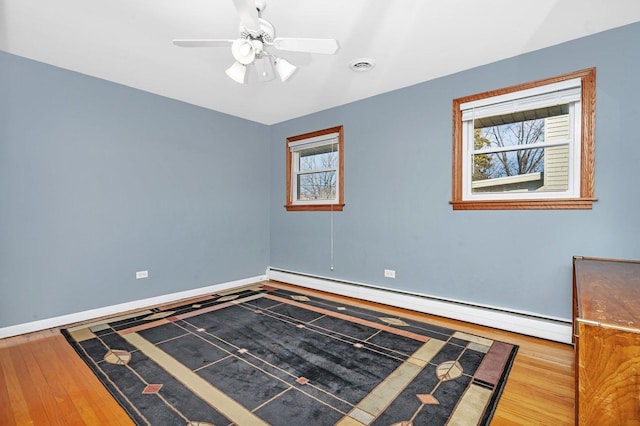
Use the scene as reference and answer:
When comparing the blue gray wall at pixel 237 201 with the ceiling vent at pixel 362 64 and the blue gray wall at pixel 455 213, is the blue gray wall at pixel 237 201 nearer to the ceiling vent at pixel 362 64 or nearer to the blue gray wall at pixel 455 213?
the blue gray wall at pixel 455 213

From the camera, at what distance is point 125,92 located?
3.57 m

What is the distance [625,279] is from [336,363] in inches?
73.7

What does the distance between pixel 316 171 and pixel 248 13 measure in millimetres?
2978

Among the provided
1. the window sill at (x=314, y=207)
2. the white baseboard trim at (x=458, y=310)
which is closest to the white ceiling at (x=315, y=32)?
the window sill at (x=314, y=207)

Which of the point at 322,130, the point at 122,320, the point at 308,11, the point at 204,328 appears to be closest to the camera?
the point at 308,11

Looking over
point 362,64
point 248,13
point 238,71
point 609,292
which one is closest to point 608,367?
point 609,292

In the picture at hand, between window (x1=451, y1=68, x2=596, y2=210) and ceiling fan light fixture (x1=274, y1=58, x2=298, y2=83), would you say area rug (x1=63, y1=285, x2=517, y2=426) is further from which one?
ceiling fan light fixture (x1=274, y1=58, x2=298, y2=83)

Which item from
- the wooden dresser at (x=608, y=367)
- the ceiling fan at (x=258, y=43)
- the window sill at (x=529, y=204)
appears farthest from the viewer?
the window sill at (x=529, y=204)

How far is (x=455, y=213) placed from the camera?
3270mm

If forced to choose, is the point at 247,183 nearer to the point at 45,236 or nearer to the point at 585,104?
the point at 45,236

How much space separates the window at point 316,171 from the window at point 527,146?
64.6 inches

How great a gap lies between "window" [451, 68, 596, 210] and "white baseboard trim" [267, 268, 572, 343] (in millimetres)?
1015

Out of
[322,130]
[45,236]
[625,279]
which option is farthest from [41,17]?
[625,279]

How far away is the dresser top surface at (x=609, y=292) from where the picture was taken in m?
1.03
